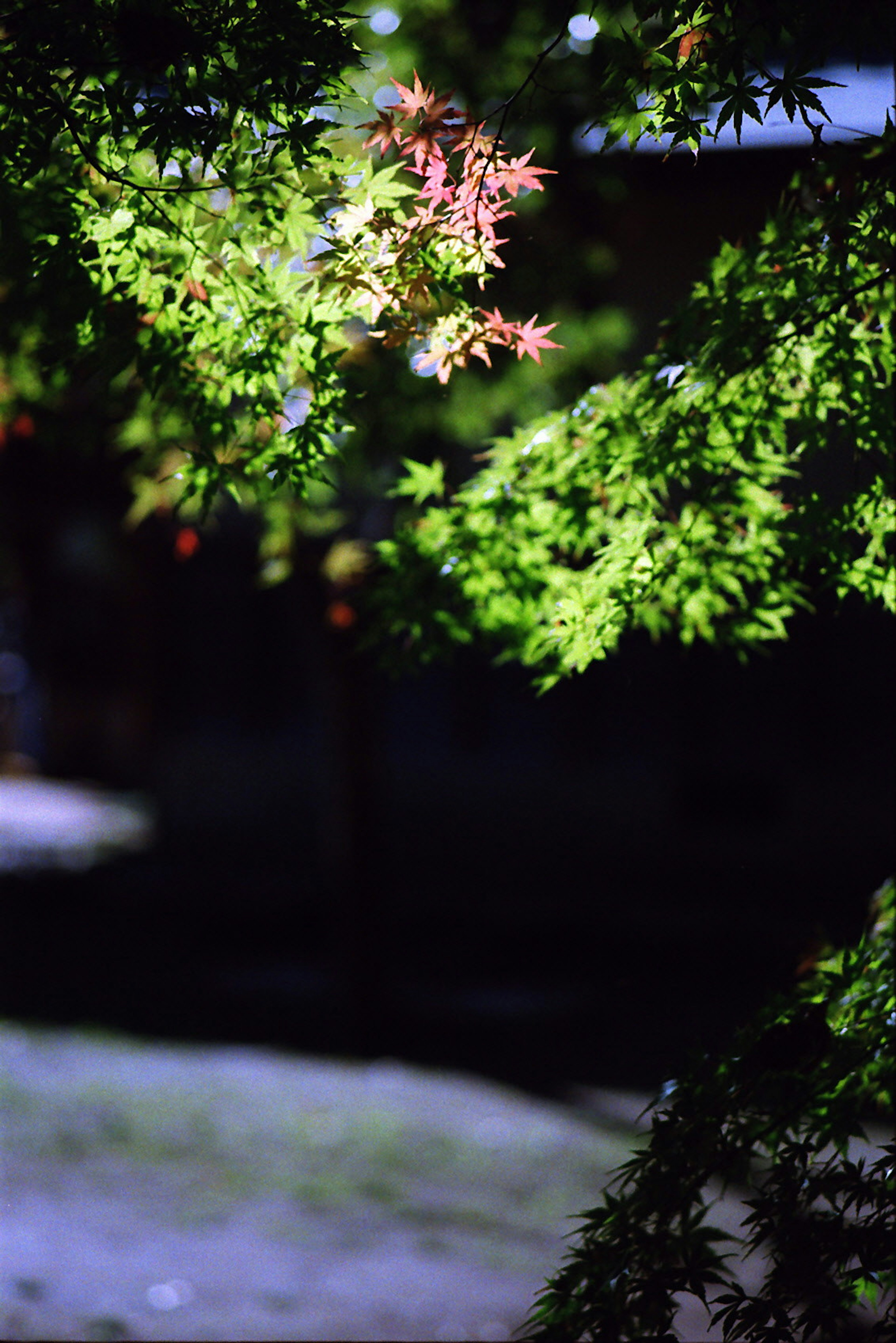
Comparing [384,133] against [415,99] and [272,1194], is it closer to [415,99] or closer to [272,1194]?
[415,99]

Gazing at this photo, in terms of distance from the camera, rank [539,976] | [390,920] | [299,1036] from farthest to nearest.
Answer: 1. [390,920]
2. [539,976]
3. [299,1036]

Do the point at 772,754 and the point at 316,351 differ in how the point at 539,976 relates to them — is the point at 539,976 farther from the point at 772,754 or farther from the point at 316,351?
the point at 316,351

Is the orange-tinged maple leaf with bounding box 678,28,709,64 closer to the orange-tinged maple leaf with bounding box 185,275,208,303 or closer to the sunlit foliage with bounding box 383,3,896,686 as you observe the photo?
the sunlit foliage with bounding box 383,3,896,686

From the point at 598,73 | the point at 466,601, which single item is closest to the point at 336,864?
the point at 466,601

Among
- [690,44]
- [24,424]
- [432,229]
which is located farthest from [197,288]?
[24,424]

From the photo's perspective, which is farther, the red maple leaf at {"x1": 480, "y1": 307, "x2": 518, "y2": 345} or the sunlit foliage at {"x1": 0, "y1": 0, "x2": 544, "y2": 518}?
the red maple leaf at {"x1": 480, "y1": 307, "x2": 518, "y2": 345}

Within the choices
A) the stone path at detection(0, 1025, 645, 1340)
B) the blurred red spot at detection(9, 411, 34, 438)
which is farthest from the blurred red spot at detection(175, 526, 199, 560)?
the stone path at detection(0, 1025, 645, 1340)

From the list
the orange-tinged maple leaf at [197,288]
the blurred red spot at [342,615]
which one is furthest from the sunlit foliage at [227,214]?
the blurred red spot at [342,615]

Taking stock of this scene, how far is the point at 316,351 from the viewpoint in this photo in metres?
2.88

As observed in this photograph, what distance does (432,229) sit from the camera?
9.00ft

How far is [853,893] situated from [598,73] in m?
9.17

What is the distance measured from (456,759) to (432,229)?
40.1ft

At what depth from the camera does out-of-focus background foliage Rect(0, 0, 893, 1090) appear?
7.64 metres

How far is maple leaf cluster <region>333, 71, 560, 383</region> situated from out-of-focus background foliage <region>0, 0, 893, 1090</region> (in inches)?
7.3
